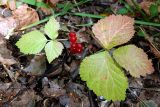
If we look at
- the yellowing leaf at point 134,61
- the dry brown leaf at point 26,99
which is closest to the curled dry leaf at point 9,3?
the dry brown leaf at point 26,99

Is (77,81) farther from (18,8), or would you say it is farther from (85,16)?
(18,8)

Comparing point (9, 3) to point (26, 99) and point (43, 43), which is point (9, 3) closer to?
point (43, 43)

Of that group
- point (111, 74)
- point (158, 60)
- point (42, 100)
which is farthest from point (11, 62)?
point (158, 60)

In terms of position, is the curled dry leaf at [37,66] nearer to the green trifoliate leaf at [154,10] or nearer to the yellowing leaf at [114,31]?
the yellowing leaf at [114,31]

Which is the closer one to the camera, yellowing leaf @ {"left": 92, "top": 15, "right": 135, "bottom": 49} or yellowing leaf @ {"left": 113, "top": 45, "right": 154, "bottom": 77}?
yellowing leaf @ {"left": 113, "top": 45, "right": 154, "bottom": 77}

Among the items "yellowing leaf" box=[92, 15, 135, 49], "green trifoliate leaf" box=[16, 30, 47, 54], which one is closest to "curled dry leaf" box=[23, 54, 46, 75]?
"green trifoliate leaf" box=[16, 30, 47, 54]

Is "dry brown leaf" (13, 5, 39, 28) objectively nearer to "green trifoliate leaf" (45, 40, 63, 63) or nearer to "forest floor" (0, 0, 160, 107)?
"forest floor" (0, 0, 160, 107)

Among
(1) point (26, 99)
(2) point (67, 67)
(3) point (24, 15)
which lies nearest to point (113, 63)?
(2) point (67, 67)
